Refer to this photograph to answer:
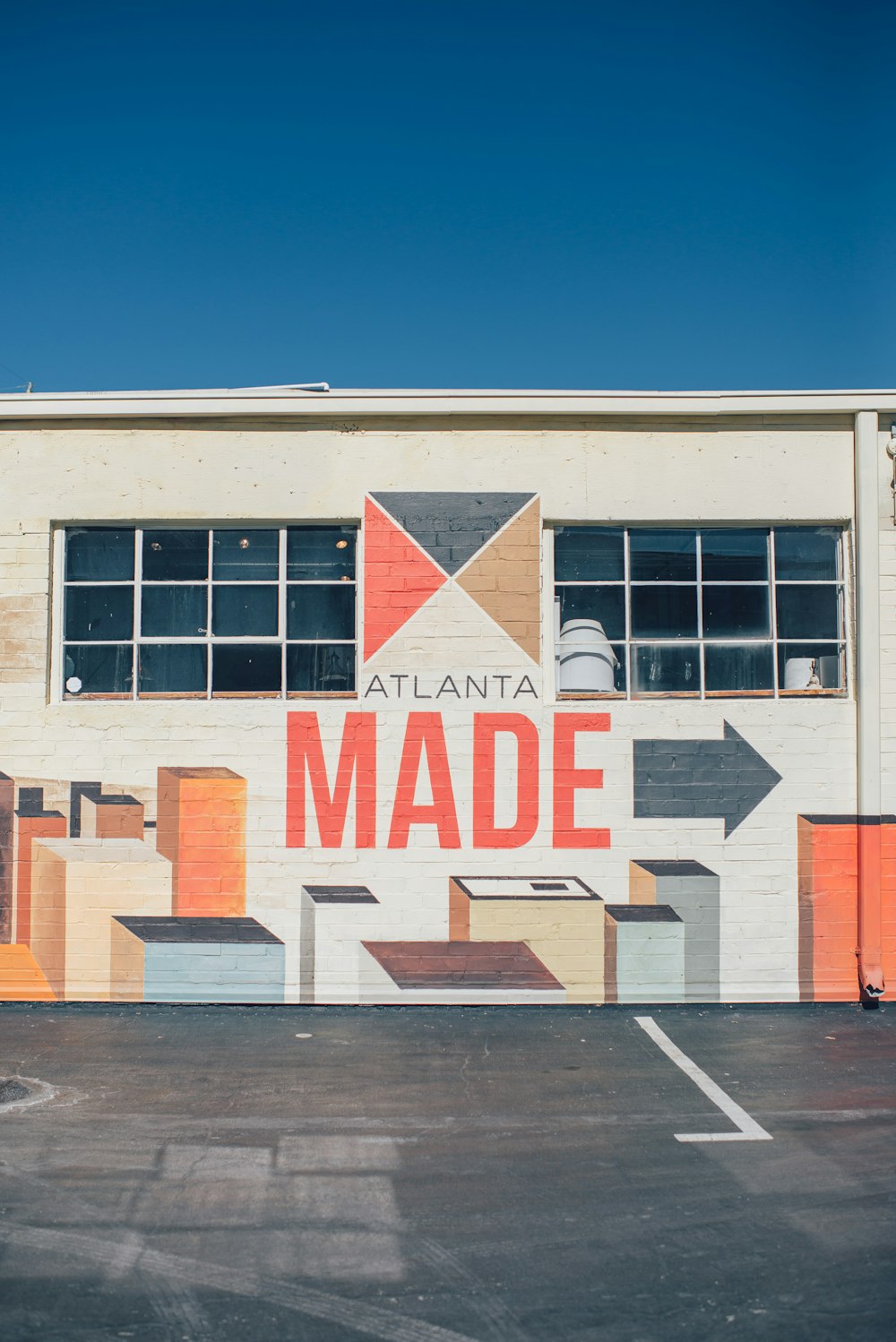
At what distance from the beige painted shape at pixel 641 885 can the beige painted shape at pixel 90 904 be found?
4.13 m

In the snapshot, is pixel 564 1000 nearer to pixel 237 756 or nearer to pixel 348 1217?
pixel 237 756

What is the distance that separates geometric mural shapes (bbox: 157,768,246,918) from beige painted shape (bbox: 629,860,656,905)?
136 inches

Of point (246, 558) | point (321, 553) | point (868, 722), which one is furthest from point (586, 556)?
point (246, 558)

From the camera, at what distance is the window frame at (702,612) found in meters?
10.2

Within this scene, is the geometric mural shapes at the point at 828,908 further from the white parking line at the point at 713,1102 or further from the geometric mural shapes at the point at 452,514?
the geometric mural shapes at the point at 452,514

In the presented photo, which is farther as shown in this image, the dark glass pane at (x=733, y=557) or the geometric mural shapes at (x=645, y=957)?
the dark glass pane at (x=733, y=557)

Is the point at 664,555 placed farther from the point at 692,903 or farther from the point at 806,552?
the point at 692,903

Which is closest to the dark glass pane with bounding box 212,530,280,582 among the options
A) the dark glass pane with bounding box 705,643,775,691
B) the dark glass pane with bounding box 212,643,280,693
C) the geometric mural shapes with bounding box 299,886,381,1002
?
the dark glass pane with bounding box 212,643,280,693

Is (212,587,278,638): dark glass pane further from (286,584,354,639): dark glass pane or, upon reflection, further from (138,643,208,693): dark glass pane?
(138,643,208,693): dark glass pane

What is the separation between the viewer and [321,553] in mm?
10234

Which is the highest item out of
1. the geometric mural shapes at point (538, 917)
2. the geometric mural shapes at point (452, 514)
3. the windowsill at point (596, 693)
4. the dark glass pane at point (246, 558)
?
the geometric mural shapes at point (452, 514)

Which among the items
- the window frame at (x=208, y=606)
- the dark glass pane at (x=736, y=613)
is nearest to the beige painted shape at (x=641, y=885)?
the dark glass pane at (x=736, y=613)

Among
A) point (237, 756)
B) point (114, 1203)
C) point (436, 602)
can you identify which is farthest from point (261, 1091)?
point (436, 602)

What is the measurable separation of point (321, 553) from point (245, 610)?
0.88 m
